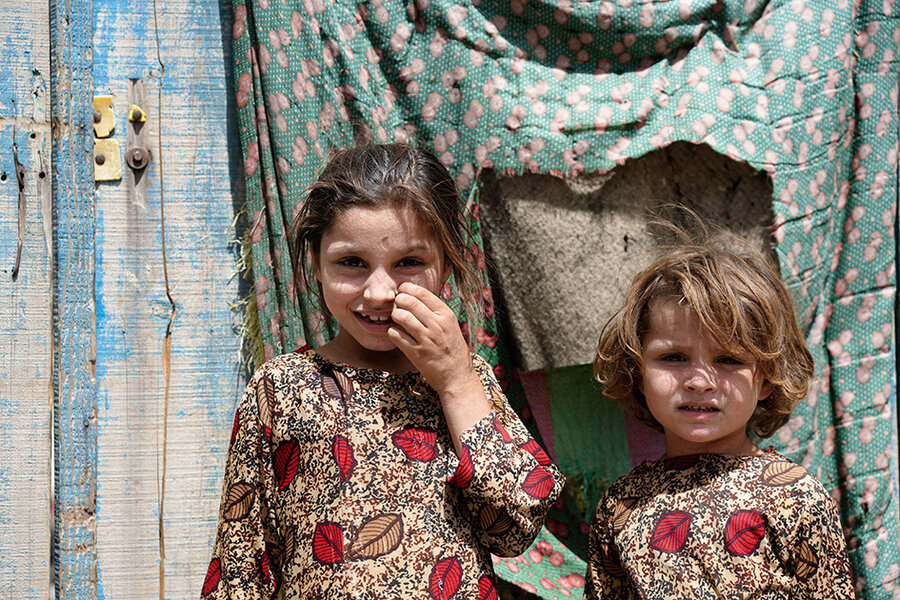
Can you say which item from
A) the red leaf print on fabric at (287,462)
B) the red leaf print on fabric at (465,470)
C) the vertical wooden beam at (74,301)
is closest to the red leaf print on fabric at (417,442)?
the red leaf print on fabric at (465,470)

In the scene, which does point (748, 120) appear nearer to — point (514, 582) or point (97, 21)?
point (514, 582)

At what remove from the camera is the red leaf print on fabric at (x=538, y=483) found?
5.44ft

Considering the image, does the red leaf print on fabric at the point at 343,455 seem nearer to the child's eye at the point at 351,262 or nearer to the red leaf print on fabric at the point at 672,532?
the child's eye at the point at 351,262

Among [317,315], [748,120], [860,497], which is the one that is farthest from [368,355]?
[860,497]

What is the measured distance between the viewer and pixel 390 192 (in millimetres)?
1722

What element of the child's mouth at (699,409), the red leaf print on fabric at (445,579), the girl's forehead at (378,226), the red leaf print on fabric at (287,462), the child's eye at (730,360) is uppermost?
the girl's forehead at (378,226)

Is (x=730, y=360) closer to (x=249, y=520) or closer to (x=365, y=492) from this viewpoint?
(x=365, y=492)

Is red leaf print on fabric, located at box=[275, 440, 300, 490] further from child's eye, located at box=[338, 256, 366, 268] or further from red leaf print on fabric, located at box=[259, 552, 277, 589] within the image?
child's eye, located at box=[338, 256, 366, 268]

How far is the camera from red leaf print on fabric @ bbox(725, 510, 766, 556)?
1666 mm

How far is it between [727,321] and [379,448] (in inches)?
29.4

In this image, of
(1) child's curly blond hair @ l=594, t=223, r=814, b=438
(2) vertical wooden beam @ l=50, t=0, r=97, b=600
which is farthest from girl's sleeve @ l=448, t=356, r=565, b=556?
(2) vertical wooden beam @ l=50, t=0, r=97, b=600

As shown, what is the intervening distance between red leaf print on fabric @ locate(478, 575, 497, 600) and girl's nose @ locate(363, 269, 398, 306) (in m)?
0.59

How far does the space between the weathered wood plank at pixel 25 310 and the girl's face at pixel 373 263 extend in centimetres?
107

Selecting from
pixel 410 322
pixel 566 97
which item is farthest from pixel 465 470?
pixel 566 97
